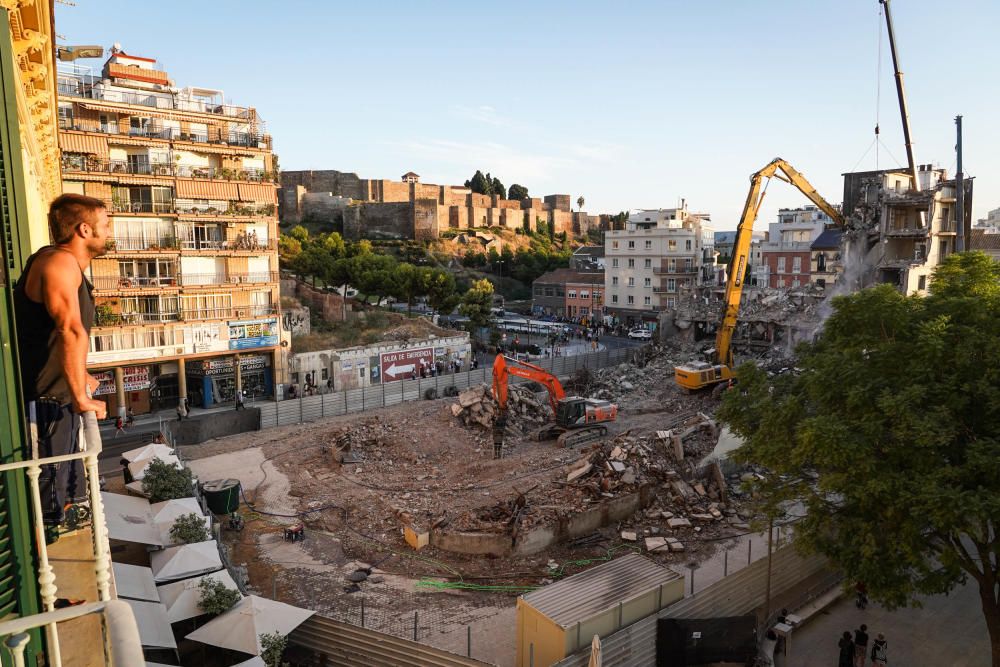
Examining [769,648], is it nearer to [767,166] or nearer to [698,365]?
[698,365]

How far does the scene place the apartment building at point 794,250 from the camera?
179ft

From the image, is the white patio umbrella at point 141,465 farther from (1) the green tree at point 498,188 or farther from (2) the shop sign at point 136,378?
(1) the green tree at point 498,188

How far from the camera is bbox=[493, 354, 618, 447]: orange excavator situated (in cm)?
2472

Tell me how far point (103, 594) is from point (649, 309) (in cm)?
5537

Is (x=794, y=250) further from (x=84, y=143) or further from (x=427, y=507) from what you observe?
(x=84, y=143)

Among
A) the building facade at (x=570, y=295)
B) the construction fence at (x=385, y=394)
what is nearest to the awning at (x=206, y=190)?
the construction fence at (x=385, y=394)

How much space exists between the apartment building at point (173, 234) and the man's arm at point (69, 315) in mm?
25606

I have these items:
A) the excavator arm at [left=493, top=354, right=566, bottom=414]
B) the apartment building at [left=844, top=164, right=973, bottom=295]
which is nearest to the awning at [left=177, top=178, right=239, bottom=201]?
the excavator arm at [left=493, top=354, right=566, bottom=414]

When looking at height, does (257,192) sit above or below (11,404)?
above

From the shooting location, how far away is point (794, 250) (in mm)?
55375

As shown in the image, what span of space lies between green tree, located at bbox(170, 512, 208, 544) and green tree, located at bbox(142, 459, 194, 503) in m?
2.15

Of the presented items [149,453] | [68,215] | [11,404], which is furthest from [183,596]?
[68,215]

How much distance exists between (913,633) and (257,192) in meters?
29.2

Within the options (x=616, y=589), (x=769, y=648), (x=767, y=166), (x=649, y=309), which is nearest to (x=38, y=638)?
(x=616, y=589)
